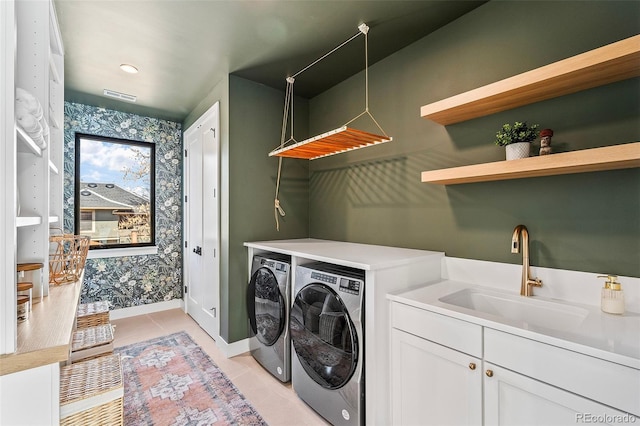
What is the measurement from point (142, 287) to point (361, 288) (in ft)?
10.7

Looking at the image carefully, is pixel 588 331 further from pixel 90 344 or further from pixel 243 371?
pixel 90 344

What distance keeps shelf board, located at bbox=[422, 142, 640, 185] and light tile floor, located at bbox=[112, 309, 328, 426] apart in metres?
1.72

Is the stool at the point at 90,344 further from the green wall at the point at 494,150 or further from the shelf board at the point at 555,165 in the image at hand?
the shelf board at the point at 555,165

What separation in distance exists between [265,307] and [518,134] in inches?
80.1

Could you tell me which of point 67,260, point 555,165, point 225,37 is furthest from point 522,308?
point 67,260

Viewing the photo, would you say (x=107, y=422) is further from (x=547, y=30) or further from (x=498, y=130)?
(x=547, y=30)

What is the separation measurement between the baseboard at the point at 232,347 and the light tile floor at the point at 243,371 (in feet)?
0.13

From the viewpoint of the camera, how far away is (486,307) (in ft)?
5.53

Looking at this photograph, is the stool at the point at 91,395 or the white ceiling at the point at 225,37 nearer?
the stool at the point at 91,395

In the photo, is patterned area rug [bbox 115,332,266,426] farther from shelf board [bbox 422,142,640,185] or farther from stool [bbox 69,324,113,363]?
shelf board [bbox 422,142,640,185]

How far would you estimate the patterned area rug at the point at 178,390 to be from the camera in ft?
6.14

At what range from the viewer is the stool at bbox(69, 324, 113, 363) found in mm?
1621

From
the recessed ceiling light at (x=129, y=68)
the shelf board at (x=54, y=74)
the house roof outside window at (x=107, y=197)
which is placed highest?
the recessed ceiling light at (x=129, y=68)

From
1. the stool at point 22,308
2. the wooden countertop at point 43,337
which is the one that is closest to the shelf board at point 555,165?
the wooden countertop at point 43,337
